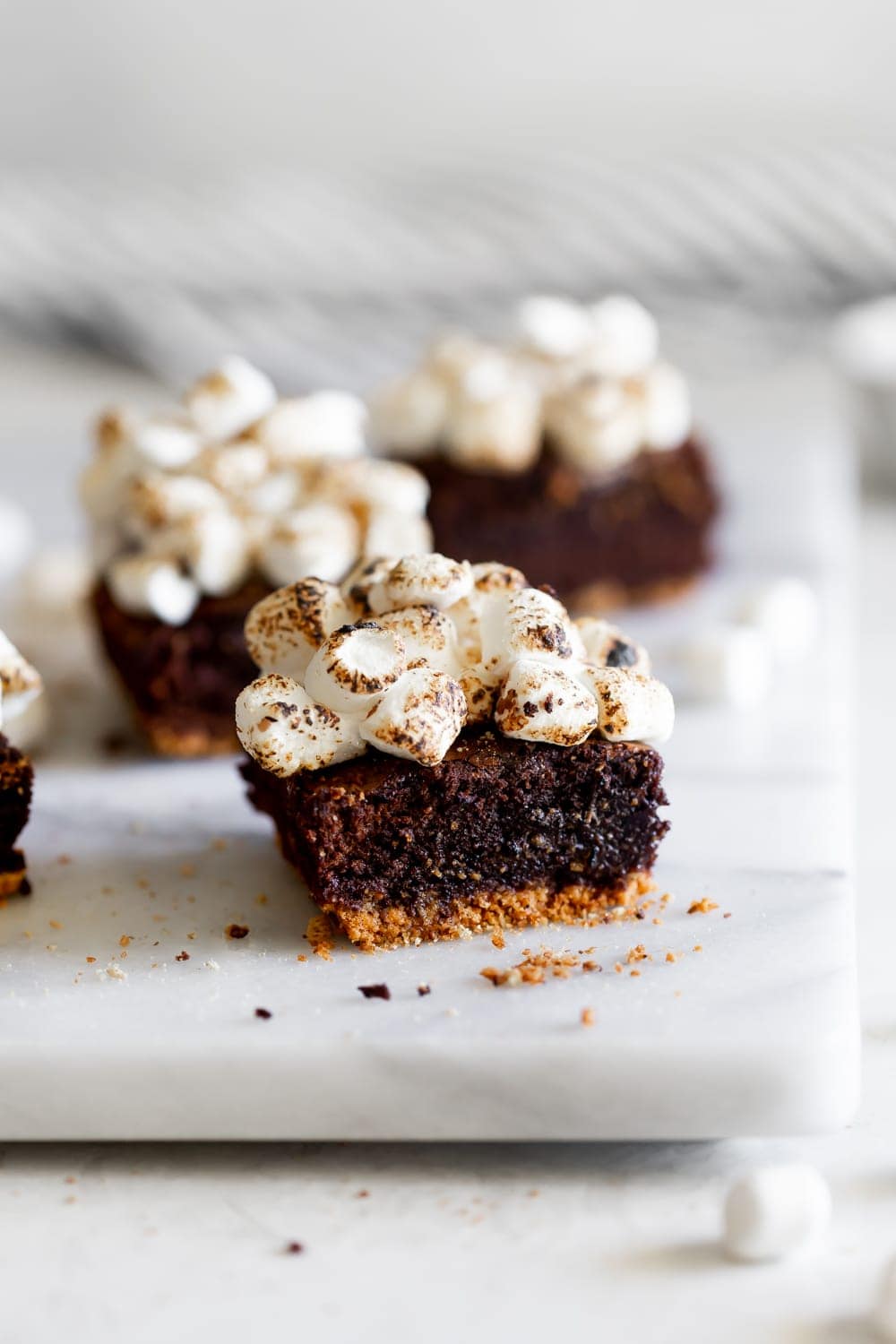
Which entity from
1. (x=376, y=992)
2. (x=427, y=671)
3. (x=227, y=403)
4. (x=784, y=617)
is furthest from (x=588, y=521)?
(x=376, y=992)

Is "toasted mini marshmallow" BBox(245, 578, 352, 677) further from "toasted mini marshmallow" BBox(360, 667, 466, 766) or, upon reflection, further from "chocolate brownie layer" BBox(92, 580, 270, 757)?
"chocolate brownie layer" BBox(92, 580, 270, 757)

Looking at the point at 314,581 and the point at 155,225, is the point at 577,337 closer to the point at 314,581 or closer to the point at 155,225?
the point at 314,581

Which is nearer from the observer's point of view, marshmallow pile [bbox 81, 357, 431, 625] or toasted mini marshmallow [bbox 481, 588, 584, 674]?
toasted mini marshmallow [bbox 481, 588, 584, 674]

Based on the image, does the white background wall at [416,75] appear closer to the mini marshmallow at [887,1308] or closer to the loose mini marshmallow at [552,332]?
the loose mini marshmallow at [552,332]

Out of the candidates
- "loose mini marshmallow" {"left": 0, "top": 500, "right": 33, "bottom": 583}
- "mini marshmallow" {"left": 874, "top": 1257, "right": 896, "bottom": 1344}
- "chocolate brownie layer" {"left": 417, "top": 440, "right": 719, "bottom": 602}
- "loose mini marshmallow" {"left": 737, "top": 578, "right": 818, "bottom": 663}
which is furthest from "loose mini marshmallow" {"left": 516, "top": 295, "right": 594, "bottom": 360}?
"mini marshmallow" {"left": 874, "top": 1257, "right": 896, "bottom": 1344}

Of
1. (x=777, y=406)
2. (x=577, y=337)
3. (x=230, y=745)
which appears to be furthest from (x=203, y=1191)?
(x=777, y=406)

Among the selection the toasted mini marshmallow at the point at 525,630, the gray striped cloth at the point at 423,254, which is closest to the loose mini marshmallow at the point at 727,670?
the toasted mini marshmallow at the point at 525,630
